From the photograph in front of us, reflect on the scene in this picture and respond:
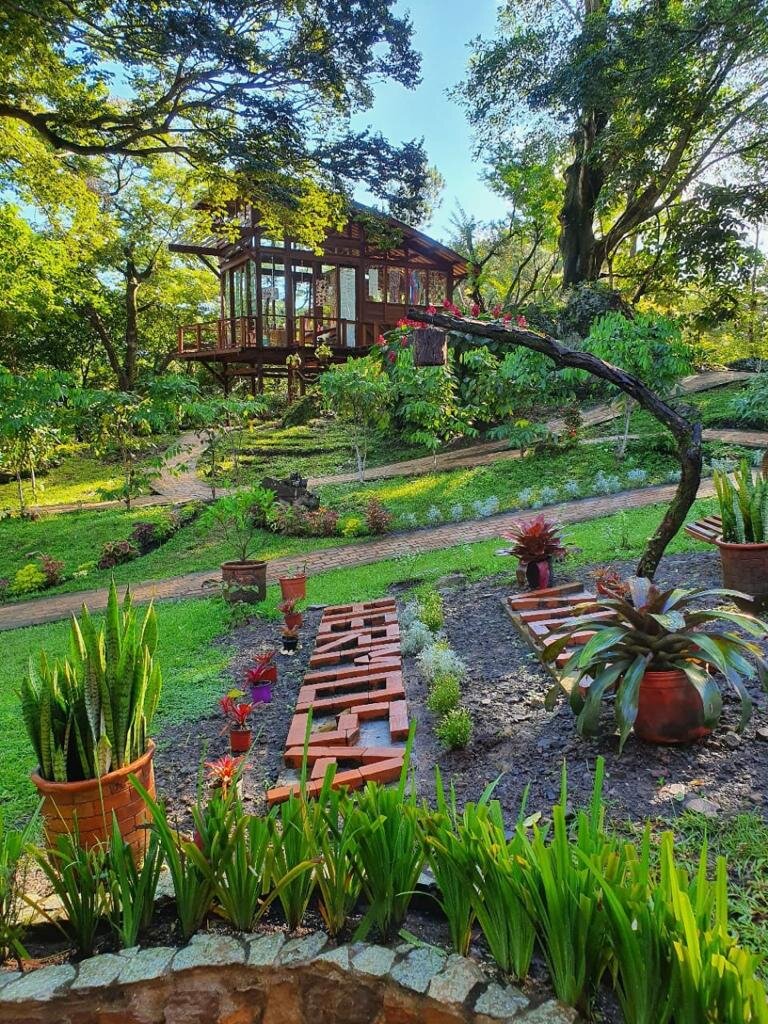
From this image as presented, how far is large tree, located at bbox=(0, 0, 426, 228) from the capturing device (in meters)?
6.75

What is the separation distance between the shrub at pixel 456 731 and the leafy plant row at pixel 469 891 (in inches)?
40.3

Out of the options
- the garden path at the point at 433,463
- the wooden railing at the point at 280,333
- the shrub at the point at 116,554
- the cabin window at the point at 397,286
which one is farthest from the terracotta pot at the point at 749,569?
the cabin window at the point at 397,286

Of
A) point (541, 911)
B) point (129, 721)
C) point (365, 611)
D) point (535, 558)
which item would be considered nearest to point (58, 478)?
point (365, 611)

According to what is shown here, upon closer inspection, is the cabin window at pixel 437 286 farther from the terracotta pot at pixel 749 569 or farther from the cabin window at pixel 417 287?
the terracotta pot at pixel 749 569

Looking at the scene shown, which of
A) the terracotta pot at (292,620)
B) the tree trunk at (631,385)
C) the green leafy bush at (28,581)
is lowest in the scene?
the green leafy bush at (28,581)

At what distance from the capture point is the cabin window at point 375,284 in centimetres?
2034

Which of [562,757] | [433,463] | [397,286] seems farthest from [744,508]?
[397,286]

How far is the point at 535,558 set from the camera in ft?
16.3

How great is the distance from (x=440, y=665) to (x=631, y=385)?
196cm

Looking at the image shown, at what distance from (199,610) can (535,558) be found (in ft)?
11.7

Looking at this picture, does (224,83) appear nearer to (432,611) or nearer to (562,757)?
(432,611)

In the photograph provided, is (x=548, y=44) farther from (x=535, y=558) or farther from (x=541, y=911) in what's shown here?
(x=541, y=911)

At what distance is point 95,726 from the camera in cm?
208

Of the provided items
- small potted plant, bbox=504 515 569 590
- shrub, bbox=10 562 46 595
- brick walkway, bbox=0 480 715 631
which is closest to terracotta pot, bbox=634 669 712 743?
small potted plant, bbox=504 515 569 590
